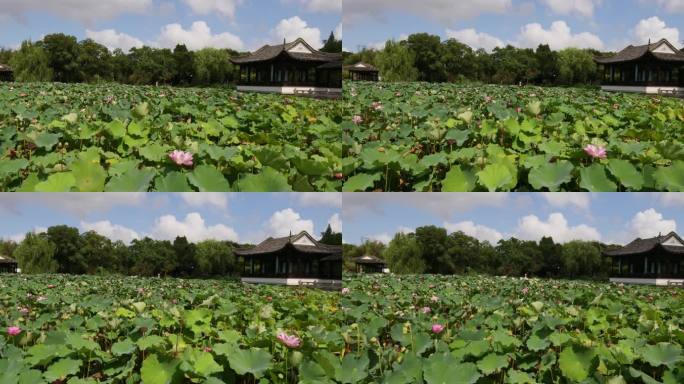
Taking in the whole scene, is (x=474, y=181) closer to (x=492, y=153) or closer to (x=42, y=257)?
(x=492, y=153)

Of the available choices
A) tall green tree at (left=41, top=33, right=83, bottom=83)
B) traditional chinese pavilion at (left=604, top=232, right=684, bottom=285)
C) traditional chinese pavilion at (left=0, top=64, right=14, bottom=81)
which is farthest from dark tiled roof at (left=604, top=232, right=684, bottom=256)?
traditional chinese pavilion at (left=0, top=64, right=14, bottom=81)

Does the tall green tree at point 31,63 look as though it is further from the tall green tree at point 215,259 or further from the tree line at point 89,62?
the tall green tree at point 215,259

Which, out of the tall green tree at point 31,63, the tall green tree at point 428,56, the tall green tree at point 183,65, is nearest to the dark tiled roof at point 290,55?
the tall green tree at point 428,56

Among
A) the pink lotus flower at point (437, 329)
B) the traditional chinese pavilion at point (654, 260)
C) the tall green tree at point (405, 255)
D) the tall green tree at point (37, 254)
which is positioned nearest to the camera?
the pink lotus flower at point (437, 329)

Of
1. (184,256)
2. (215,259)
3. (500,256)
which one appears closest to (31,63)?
(184,256)

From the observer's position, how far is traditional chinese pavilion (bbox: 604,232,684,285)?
68.6 ft

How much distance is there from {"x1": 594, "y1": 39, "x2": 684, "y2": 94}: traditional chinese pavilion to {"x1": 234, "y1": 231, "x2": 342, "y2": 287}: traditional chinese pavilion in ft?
61.1

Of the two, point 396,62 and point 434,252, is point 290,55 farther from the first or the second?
point 434,252

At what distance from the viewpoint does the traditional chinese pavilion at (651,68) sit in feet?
97.2

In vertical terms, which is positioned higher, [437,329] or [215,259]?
[437,329]

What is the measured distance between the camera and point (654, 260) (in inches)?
855

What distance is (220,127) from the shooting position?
15.9 ft

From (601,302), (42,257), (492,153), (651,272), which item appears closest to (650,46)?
(651,272)

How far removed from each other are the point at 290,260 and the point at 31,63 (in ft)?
86.0
